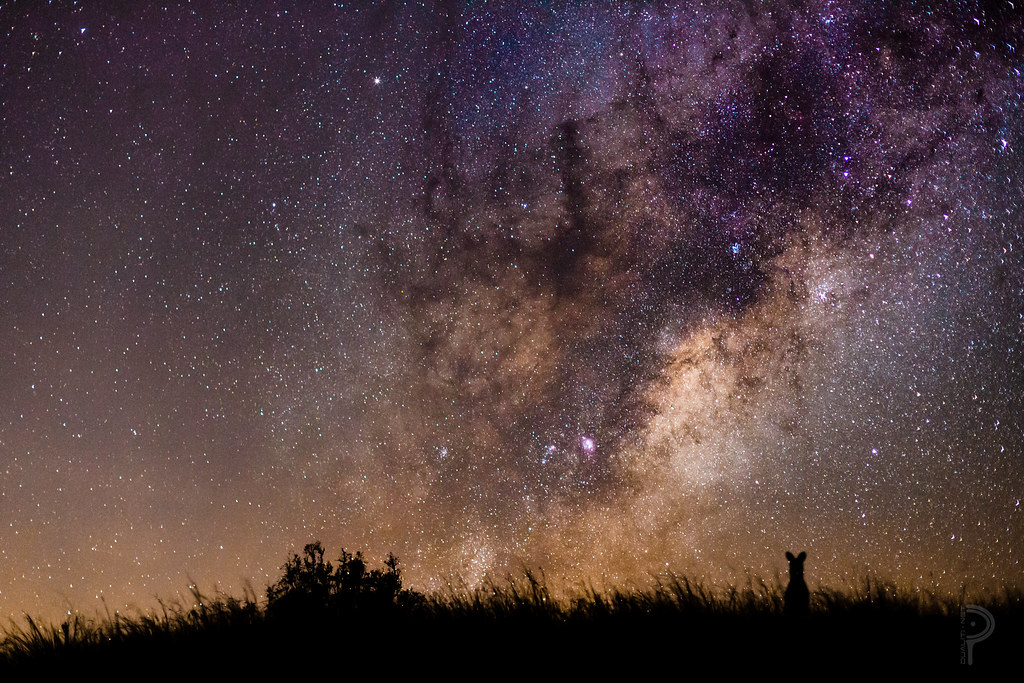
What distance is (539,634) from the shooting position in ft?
14.5

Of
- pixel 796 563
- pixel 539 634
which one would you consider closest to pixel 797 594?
pixel 796 563

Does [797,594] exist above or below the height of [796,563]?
below

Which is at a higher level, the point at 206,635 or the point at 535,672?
the point at 206,635

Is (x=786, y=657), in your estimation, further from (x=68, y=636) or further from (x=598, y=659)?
(x=68, y=636)

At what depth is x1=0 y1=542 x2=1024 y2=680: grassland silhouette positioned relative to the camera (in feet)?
13.0

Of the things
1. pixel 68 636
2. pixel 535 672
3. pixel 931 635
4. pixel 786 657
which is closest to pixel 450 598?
pixel 535 672

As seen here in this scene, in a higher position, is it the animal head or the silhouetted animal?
the animal head

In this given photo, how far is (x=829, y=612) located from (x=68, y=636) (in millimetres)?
5728

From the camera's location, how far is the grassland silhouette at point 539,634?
155 inches

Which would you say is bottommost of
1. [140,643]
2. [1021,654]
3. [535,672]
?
[1021,654]

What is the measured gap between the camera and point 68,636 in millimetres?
5008

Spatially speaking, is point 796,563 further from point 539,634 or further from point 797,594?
point 539,634

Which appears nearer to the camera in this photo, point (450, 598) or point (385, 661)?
point (385, 661)

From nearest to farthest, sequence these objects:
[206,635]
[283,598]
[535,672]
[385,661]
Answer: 1. [535,672]
2. [385,661]
3. [206,635]
4. [283,598]
